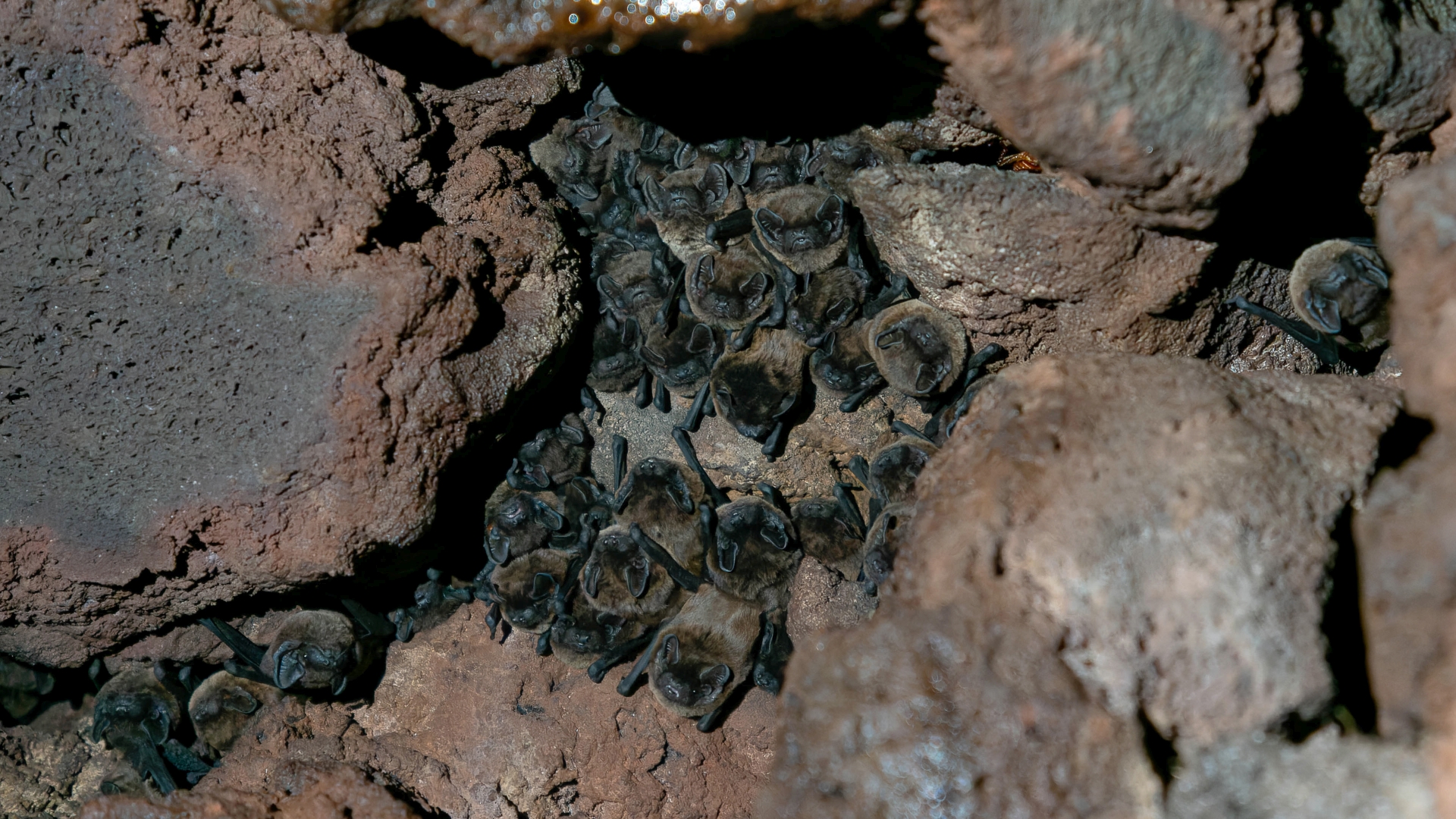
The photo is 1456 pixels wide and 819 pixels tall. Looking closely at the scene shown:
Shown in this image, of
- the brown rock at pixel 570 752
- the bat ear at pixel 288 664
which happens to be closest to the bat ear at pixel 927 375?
the brown rock at pixel 570 752

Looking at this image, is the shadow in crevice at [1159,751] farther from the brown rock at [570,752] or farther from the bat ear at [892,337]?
the brown rock at [570,752]

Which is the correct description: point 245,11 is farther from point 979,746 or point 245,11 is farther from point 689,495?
point 979,746

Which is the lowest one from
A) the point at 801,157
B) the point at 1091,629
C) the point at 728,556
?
the point at 728,556

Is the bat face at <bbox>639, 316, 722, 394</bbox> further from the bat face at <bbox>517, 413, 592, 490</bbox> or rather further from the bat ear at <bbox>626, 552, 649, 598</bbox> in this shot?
the bat ear at <bbox>626, 552, 649, 598</bbox>

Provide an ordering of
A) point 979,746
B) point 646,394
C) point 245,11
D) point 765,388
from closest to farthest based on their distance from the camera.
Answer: point 979,746 → point 245,11 → point 765,388 → point 646,394

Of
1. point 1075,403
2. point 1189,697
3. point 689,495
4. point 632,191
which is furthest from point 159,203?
point 1189,697

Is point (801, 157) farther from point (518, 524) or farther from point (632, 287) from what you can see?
point (518, 524)

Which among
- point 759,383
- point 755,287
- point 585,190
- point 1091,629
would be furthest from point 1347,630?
point 585,190
